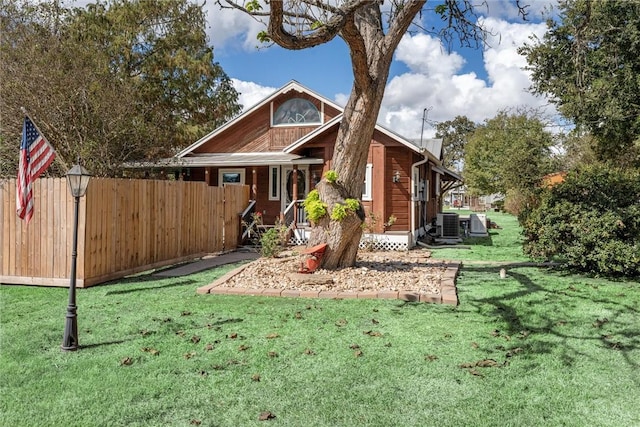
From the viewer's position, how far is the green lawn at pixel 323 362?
3.19m

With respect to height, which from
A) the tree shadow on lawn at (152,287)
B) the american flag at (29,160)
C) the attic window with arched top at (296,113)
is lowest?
the tree shadow on lawn at (152,287)

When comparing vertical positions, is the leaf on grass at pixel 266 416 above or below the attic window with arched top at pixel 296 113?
below

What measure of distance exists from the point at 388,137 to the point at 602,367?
1023 cm

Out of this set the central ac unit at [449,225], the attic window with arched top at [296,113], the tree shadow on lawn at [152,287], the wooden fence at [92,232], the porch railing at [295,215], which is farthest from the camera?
the central ac unit at [449,225]

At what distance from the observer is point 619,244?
Answer: 8047 mm

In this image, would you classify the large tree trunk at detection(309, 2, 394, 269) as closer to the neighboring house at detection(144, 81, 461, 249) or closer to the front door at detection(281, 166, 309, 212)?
the neighboring house at detection(144, 81, 461, 249)

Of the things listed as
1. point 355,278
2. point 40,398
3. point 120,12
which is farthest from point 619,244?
point 120,12

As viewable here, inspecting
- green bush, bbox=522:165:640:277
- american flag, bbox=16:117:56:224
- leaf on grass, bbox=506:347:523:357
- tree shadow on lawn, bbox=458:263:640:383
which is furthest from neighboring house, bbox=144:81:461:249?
leaf on grass, bbox=506:347:523:357

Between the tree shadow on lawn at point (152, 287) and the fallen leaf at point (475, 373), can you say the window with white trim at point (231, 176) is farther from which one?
the fallen leaf at point (475, 373)

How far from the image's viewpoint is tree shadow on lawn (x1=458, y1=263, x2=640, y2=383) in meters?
4.57

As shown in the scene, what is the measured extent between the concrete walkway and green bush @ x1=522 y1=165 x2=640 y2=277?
6771 millimetres

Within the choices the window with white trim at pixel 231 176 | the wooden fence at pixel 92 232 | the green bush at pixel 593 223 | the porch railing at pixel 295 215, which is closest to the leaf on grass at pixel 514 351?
the green bush at pixel 593 223

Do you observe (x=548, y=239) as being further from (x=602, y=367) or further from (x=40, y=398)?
(x=40, y=398)

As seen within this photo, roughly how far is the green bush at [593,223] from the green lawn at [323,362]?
1.68 meters
